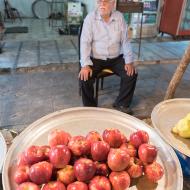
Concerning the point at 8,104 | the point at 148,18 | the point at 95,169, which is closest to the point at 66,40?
the point at 148,18

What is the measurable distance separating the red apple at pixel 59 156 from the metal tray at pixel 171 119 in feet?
1.65

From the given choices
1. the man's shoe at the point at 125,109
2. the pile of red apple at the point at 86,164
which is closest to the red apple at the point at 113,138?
the pile of red apple at the point at 86,164

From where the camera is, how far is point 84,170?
67cm

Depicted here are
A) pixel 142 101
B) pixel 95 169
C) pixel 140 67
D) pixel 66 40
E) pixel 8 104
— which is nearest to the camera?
pixel 95 169

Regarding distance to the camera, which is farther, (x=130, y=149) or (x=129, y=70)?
(x=129, y=70)

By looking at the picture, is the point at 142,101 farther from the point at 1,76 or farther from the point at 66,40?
the point at 66,40

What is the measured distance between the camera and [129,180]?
721 millimetres

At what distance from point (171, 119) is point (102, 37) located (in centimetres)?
113

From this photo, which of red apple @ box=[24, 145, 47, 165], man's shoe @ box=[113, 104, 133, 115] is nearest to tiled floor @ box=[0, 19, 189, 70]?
man's shoe @ box=[113, 104, 133, 115]

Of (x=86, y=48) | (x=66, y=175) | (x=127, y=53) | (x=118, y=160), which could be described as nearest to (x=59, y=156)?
(x=66, y=175)

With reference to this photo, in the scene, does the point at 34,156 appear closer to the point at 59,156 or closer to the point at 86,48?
the point at 59,156

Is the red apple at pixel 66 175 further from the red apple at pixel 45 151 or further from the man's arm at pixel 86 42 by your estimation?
the man's arm at pixel 86 42

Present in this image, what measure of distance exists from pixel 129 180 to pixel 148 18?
14.9 ft

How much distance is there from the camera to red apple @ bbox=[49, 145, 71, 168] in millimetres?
702
